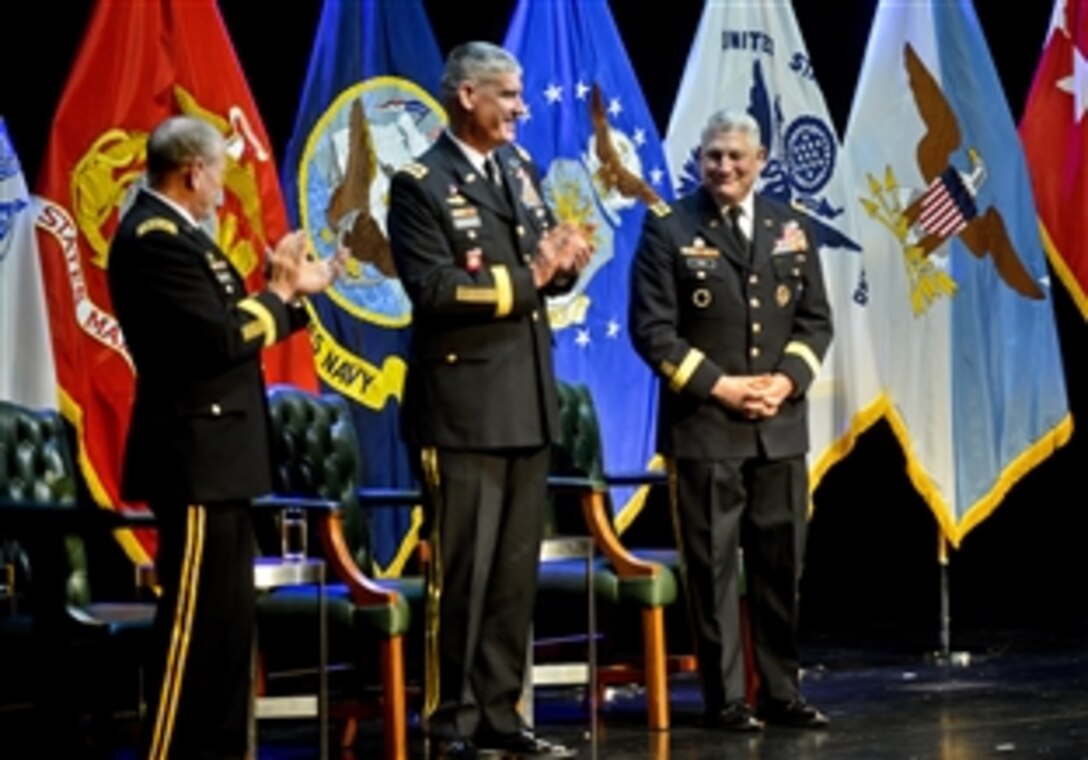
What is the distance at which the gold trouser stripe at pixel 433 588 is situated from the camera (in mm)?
4852

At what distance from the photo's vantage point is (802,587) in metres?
8.37

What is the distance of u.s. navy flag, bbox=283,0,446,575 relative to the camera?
639cm

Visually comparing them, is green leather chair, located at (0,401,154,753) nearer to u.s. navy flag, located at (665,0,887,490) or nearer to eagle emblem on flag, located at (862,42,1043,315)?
u.s. navy flag, located at (665,0,887,490)

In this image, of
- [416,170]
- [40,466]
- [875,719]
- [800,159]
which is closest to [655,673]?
[875,719]

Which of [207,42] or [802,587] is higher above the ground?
[207,42]

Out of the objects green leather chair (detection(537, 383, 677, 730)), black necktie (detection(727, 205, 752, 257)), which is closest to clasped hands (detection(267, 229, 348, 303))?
green leather chair (detection(537, 383, 677, 730))

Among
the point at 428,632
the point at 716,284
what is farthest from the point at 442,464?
the point at 716,284

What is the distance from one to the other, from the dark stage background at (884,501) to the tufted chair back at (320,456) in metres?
1.54

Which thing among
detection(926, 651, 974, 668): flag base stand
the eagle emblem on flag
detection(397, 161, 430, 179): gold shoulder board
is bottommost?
detection(926, 651, 974, 668): flag base stand

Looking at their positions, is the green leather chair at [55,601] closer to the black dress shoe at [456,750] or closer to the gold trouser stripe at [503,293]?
the black dress shoe at [456,750]

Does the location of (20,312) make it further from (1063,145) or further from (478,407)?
(1063,145)

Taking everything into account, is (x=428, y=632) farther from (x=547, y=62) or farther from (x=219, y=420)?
(x=547, y=62)

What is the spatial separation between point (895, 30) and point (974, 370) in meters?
1.21

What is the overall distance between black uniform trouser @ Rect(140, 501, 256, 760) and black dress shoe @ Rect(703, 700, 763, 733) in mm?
1615
